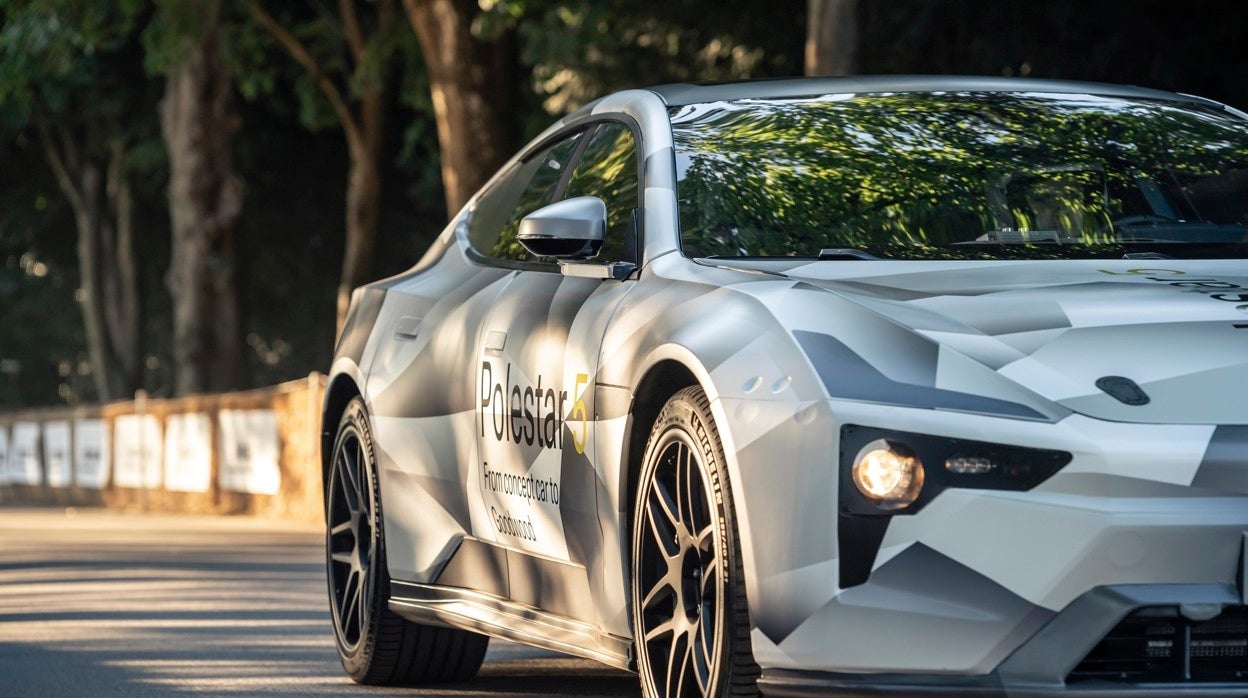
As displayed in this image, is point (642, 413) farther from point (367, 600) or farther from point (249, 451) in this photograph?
point (249, 451)

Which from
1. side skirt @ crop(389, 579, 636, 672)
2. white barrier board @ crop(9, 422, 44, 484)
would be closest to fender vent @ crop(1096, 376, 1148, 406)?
side skirt @ crop(389, 579, 636, 672)

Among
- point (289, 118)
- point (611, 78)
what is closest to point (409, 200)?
point (289, 118)

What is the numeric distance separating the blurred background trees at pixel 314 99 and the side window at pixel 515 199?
799 centimetres

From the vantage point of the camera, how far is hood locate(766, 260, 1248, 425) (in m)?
4.26

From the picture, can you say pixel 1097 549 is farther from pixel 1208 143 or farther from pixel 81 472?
pixel 81 472

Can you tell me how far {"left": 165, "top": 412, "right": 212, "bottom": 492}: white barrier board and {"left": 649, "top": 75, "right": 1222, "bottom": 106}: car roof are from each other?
19.6 m

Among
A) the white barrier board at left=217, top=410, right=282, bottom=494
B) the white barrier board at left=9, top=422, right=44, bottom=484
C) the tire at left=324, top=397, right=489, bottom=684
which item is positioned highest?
the tire at left=324, top=397, right=489, bottom=684

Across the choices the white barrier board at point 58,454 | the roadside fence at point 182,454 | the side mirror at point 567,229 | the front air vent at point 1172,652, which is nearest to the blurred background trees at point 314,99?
the roadside fence at point 182,454

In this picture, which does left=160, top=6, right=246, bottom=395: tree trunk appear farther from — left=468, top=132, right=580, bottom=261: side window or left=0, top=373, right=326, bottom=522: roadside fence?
left=468, top=132, right=580, bottom=261: side window

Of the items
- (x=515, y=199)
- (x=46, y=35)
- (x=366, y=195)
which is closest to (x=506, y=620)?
(x=515, y=199)

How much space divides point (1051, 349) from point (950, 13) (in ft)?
53.3

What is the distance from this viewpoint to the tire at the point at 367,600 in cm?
705

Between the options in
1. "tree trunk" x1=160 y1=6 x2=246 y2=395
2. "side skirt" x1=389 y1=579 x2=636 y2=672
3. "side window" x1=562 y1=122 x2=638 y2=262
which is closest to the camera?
"side skirt" x1=389 y1=579 x2=636 y2=672

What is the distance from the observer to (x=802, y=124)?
19.6 ft
